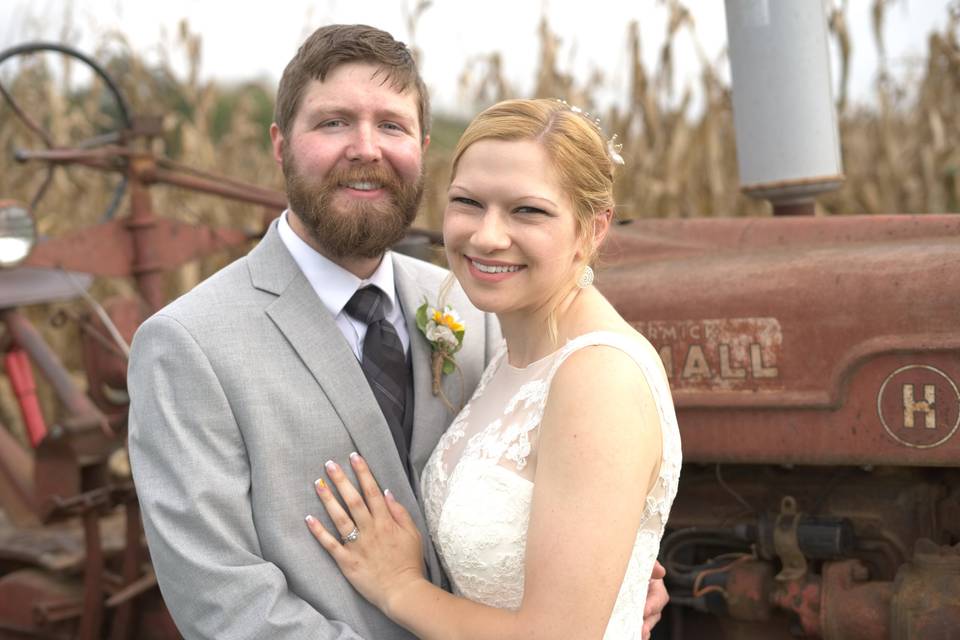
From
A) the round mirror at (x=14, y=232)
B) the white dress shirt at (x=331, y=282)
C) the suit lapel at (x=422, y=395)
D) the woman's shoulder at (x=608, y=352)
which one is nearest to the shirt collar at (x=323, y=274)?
the white dress shirt at (x=331, y=282)

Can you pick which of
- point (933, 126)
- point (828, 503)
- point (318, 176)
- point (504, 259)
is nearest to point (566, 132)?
point (504, 259)

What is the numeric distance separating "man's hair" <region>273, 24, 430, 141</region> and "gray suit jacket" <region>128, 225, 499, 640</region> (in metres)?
0.40

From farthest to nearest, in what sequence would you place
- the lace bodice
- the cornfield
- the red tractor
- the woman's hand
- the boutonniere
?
the cornfield, the boutonniere, the red tractor, the woman's hand, the lace bodice

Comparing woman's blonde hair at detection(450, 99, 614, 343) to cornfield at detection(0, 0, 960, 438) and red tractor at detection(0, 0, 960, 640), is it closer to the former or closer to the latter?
red tractor at detection(0, 0, 960, 640)

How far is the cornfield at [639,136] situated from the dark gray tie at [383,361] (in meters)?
2.95

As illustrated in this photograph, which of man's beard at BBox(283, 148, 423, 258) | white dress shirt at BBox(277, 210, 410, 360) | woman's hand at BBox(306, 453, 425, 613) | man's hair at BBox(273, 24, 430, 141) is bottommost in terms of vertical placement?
Result: woman's hand at BBox(306, 453, 425, 613)

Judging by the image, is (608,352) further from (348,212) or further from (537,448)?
→ (348,212)

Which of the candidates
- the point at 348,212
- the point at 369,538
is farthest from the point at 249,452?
Answer: the point at 348,212

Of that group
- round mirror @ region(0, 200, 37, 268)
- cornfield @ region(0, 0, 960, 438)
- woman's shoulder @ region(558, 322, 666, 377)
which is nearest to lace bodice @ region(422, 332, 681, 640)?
woman's shoulder @ region(558, 322, 666, 377)

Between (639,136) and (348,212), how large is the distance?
403 cm

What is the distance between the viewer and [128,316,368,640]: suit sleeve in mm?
1862

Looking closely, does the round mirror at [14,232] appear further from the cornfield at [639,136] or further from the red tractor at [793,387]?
the cornfield at [639,136]

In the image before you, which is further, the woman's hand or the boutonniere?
the boutonniere

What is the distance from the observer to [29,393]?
362 centimetres
